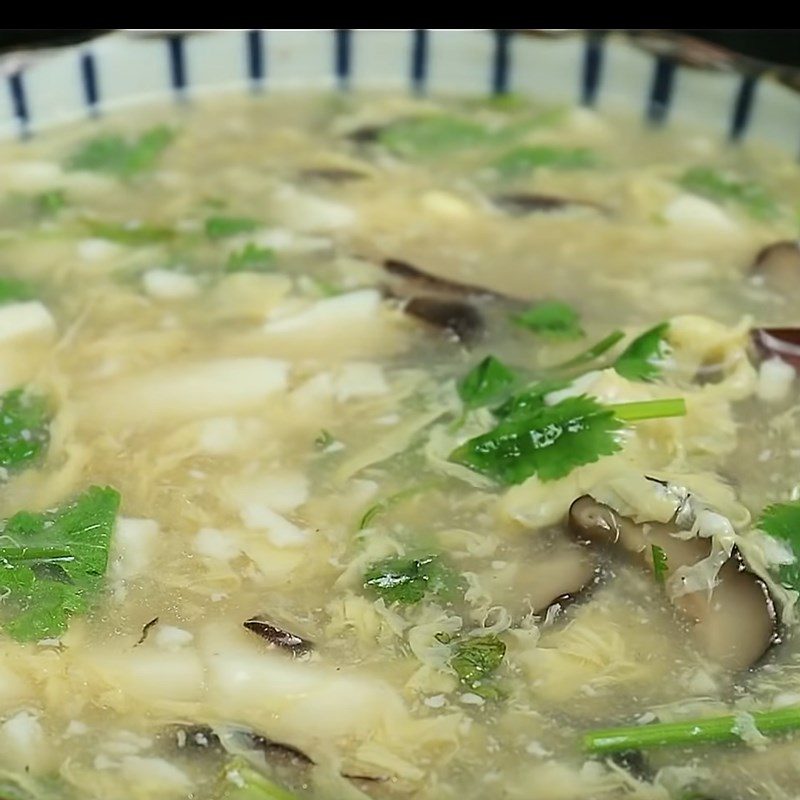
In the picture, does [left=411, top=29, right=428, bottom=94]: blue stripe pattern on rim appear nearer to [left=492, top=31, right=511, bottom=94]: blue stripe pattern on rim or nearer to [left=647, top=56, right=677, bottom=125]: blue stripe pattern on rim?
[left=492, top=31, right=511, bottom=94]: blue stripe pattern on rim

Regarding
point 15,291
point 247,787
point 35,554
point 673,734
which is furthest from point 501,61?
point 247,787

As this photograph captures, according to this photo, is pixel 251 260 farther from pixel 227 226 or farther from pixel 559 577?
pixel 559 577

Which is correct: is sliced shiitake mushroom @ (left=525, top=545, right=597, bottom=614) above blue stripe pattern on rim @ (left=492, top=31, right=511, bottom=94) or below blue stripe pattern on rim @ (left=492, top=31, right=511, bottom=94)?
below

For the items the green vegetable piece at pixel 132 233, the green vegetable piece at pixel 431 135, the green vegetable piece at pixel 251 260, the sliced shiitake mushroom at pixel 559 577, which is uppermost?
A: the green vegetable piece at pixel 431 135

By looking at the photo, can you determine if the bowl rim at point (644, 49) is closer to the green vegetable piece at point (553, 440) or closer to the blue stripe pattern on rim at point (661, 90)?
the blue stripe pattern on rim at point (661, 90)

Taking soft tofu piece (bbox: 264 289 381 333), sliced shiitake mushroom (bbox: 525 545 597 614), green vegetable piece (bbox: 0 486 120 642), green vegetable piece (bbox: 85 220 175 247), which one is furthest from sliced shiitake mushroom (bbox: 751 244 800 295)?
green vegetable piece (bbox: 0 486 120 642)

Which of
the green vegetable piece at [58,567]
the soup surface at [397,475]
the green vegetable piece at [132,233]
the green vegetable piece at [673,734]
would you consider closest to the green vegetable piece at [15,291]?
the soup surface at [397,475]

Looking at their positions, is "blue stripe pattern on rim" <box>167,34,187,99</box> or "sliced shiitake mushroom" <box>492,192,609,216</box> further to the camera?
"blue stripe pattern on rim" <box>167,34,187,99</box>
